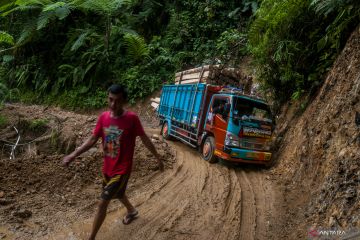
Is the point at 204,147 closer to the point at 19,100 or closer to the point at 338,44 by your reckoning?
the point at 338,44

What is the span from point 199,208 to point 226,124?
2.92m

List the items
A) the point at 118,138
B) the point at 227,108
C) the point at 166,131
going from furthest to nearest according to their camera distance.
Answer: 1. the point at 166,131
2. the point at 227,108
3. the point at 118,138

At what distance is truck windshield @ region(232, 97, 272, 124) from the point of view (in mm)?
7838

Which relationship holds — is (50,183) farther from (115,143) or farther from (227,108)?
(227,108)

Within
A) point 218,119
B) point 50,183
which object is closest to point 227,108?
point 218,119

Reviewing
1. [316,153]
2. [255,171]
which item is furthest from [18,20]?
[316,153]

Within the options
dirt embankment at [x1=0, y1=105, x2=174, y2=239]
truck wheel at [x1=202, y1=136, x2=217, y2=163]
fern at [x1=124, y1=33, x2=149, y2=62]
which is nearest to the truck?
truck wheel at [x1=202, y1=136, x2=217, y2=163]

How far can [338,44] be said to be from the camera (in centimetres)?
712

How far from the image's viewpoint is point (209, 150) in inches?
328

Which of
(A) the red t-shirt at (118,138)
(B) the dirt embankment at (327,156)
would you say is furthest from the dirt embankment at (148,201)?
(A) the red t-shirt at (118,138)

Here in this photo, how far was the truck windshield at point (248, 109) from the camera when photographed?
7.84 metres

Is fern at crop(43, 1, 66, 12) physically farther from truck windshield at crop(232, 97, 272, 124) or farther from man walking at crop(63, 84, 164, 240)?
man walking at crop(63, 84, 164, 240)

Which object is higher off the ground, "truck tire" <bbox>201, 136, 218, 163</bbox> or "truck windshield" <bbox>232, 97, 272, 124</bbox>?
"truck windshield" <bbox>232, 97, 272, 124</bbox>

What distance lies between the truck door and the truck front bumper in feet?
0.81
